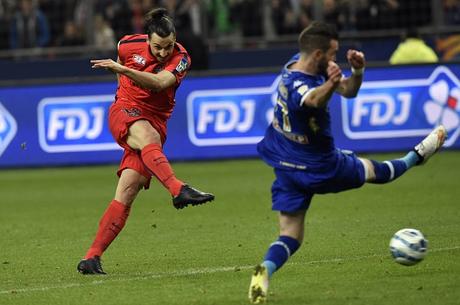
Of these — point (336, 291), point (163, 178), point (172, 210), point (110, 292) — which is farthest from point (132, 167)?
point (172, 210)

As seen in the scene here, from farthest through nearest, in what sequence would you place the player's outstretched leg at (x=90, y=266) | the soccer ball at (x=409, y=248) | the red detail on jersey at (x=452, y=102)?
the red detail on jersey at (x=452, y=102), the player's outstretched leg at (x=90, y=266), the soccer ball at (x=409, y=248)

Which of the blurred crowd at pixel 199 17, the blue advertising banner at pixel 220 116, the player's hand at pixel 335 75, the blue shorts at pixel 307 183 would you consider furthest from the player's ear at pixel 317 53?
the blurred crowd at pixel 199 17

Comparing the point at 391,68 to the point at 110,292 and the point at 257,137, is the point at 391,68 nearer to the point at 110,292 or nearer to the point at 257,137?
the point at 257,137

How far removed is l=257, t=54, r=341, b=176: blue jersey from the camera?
26.1ft

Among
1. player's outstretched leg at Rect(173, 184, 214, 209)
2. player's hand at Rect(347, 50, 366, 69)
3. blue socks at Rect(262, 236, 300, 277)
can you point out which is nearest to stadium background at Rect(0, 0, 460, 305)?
blue socks at Rect(262, 236, 300, 277)

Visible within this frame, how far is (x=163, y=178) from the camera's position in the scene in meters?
9.44

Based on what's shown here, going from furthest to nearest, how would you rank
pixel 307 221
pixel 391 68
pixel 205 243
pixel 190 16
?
pixel 190 16
pixel 391 68
pixel 307 221
pixel 205 243

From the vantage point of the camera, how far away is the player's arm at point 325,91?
750cm

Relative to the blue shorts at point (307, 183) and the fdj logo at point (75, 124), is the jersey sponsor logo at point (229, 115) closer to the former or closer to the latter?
the fdj logo at point (75, 124)

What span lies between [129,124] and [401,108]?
374 inches

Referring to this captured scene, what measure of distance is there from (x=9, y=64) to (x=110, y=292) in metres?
16.8

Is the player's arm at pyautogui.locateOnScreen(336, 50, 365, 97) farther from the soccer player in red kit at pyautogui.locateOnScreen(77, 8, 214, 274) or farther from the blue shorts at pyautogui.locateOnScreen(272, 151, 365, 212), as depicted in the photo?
the soccer player in red kit at pyautogui.locateOnScreen(77, 8, 214, 274)

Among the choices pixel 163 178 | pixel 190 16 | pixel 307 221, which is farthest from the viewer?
pixel 190 16

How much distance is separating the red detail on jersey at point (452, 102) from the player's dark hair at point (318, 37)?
10.8m
